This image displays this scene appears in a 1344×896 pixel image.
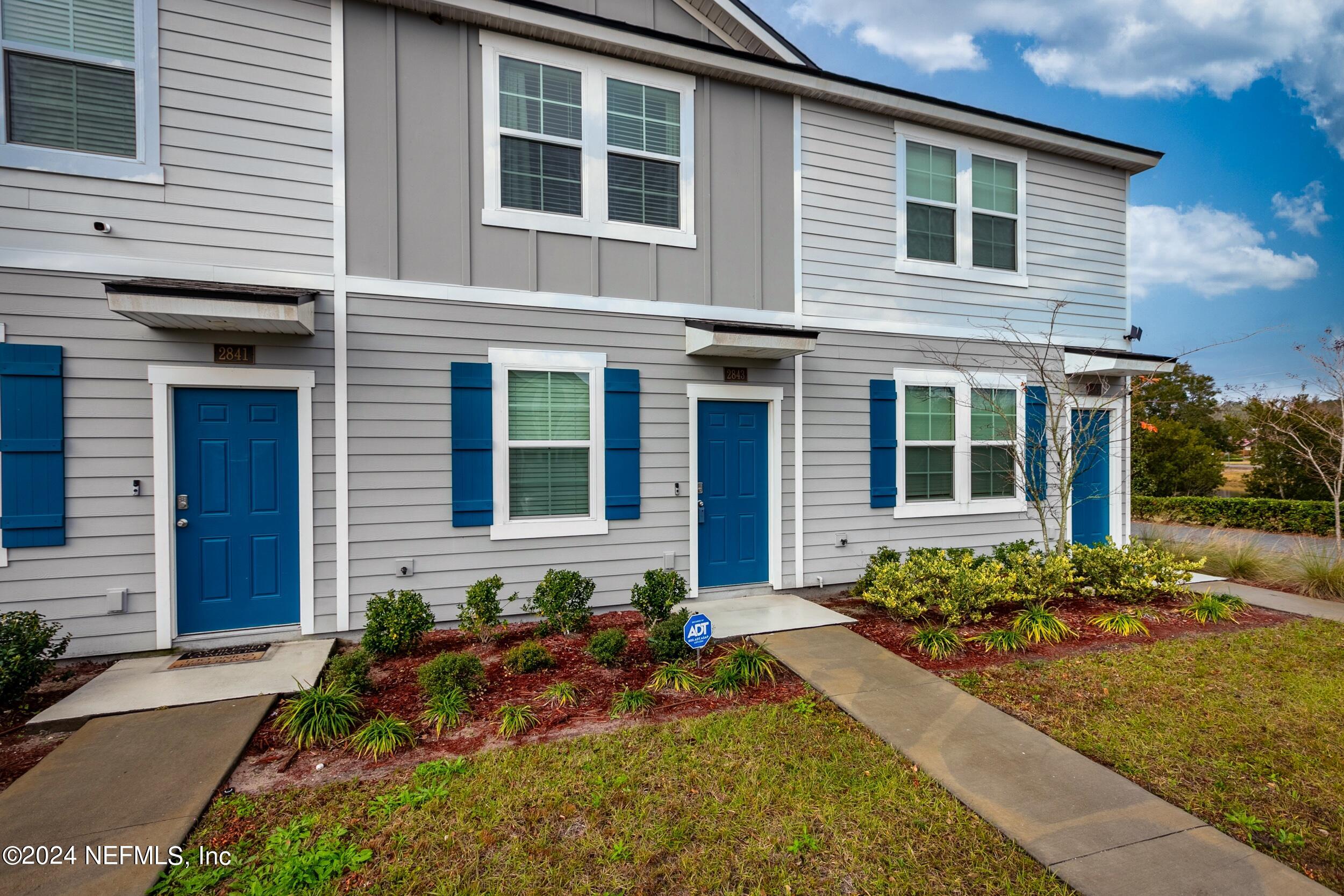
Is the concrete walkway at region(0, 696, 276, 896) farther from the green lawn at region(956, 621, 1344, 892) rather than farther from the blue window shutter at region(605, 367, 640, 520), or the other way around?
the green lawn at region(956, 621, 1344, 892)

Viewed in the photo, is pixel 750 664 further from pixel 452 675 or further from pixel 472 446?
pixel 472 446

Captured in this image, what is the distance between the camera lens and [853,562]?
6785 millimetres

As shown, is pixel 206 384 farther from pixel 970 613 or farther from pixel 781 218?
pixel 970 613

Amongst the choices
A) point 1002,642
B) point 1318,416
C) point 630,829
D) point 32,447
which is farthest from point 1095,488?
point 32,447

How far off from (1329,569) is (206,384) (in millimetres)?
11837

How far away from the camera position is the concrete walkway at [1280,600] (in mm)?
6023

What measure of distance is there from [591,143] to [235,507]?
462cm

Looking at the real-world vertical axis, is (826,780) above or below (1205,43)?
below

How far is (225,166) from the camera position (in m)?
4.77

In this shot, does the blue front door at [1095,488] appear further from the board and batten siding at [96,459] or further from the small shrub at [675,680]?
the board and batten siding at [96,459]

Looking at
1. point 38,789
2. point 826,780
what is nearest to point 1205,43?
point 826,780

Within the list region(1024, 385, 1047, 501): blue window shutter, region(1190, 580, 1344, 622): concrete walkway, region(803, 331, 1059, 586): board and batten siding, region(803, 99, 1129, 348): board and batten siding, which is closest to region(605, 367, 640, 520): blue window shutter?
region(803, 331, 1059, 586): board and batten siding

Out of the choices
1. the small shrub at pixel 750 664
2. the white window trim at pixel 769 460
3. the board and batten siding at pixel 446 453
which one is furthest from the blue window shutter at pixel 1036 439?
the small shrub at pixel 750 664

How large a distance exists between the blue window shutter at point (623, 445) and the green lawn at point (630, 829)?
2.75 metres
